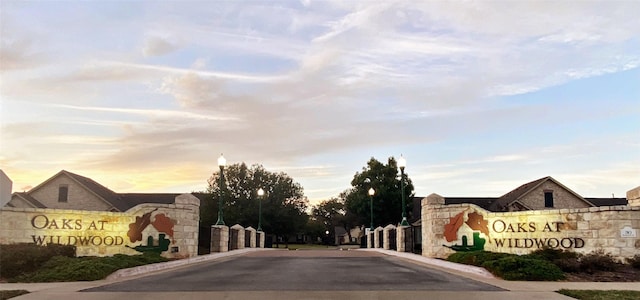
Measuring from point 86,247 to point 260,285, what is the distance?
34.5 ft

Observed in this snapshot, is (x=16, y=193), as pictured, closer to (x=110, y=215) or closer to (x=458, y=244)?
(x=110, y=215)

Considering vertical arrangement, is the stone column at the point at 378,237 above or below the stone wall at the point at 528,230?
below

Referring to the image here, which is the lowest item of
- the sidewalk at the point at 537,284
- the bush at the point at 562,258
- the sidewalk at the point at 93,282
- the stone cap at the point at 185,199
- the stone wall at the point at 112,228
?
the sidewalk at the point at 93,282

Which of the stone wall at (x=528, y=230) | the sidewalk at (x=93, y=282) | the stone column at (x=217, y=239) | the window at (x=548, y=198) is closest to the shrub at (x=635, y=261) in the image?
the stone wall at (x=528, y=230)

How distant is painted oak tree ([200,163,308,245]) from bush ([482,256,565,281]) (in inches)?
2497

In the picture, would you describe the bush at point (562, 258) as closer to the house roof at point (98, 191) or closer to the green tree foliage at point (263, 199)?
the house roof at point (98, 191)

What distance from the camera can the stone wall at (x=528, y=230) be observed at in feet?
61.1

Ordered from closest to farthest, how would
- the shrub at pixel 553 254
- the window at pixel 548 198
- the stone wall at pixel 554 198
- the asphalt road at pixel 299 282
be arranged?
the asphalt road at pixel 299 282 < the shrub at pixel 553 254 < the stone wall at pixel 554 198 < the window at pixel 548 198

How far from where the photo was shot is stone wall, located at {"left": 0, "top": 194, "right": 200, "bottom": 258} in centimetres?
1934

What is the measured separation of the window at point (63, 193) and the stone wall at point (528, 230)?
34.2 meters

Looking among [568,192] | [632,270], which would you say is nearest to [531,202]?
[568,192]

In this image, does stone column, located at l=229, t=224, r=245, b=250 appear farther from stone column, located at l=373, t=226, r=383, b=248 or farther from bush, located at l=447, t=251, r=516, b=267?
bush, located at l=447, t=251, r=516, b=267

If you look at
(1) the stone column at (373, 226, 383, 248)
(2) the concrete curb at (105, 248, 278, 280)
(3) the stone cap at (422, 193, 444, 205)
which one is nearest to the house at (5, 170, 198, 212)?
(1) the stone column at (373, 226, 383, 248)

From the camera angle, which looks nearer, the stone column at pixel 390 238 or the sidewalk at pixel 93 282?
the sidewalk at pixel 93 282
